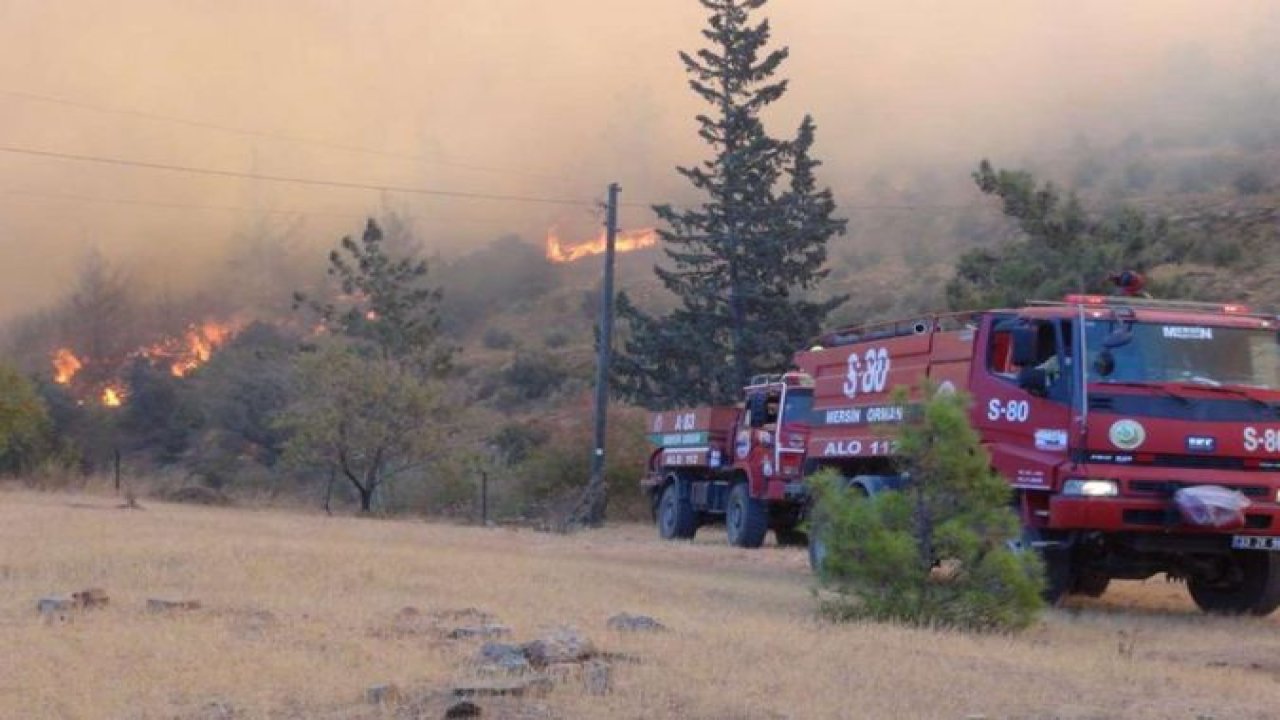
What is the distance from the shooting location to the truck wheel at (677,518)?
30734 millimetres

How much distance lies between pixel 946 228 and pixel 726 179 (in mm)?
39597

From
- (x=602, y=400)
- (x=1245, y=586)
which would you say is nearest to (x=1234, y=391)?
(x=1245, y=586)

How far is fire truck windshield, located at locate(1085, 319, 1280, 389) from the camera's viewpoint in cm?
1623

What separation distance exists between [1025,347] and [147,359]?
69648 mm

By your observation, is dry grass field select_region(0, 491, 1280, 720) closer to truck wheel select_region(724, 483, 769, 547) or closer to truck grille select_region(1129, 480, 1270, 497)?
truck grille select_region(1129, 480, 1270, 497)

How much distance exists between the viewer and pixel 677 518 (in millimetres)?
30891

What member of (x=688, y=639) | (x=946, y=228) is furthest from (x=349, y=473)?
(x=946, y=228)

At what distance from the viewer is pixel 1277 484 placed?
1623 cm

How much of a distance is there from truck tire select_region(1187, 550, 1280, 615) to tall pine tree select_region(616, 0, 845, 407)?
93.6 ft

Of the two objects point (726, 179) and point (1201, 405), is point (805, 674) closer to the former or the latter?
point (1201, 405)

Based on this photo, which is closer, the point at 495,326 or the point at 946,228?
the point at 946,228

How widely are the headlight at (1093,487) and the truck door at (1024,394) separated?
0.33 m

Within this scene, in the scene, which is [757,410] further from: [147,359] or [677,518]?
[147,359]

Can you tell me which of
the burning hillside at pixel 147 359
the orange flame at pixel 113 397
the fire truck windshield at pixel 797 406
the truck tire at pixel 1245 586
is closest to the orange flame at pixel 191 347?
the burning hillside at pixel 147 359
